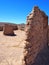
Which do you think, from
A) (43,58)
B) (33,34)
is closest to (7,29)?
(43,58)

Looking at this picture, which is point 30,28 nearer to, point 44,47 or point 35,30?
point 35,30

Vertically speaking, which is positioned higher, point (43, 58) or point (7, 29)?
point (7, 29)

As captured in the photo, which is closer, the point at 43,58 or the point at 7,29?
the point at 43,58

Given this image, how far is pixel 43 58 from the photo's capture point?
26.7 feet

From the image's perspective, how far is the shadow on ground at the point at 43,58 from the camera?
7.69m

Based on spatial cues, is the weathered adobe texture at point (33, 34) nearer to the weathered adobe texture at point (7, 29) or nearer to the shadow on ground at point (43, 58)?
the shadow on ground at point (43, 58)

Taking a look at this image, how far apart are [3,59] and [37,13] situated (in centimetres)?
420

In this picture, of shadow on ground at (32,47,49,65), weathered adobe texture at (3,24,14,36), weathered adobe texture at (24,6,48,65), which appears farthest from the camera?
weathered adobe texture at (3,24,14,36)

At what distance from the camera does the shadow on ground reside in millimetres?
7686

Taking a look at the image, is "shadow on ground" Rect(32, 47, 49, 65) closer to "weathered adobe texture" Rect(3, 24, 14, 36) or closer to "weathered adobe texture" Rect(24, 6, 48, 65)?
"weathered adobe texture" Rect(24, 6, 48, 65)

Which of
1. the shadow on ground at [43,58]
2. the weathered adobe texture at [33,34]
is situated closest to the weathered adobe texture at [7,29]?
the shadow on ground at [43,58]

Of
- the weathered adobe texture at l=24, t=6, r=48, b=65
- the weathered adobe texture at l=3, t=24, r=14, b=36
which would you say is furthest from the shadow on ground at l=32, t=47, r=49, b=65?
the weathered adobe texture at l=3, t=24, r=14, b=36

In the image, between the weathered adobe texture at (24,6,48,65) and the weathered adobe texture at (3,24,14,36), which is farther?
the weathered adobe texture at (3,24,14,36)

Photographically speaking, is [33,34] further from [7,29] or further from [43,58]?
[7,29]
